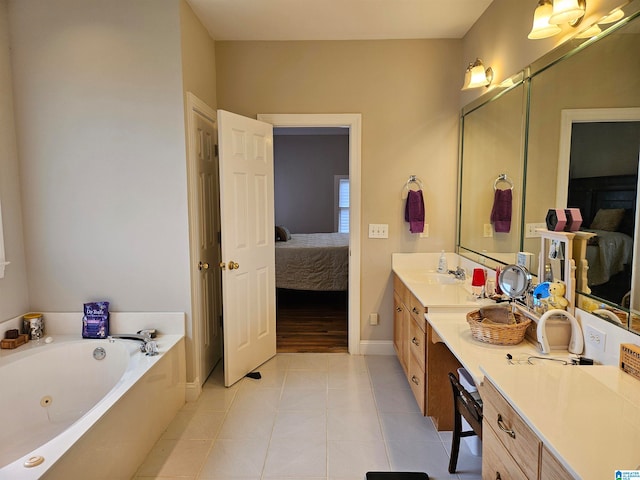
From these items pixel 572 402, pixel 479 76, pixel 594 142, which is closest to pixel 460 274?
pixel 479 76

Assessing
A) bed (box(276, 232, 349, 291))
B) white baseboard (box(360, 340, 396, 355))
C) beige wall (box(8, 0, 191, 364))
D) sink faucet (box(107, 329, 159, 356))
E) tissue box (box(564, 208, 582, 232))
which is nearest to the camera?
tissue box (box(564, 208, 582, 232))

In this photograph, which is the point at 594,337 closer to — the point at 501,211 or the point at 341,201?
the point at 501,211

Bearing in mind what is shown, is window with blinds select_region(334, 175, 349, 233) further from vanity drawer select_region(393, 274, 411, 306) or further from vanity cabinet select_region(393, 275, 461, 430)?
vanity cabinet select_region(393, 275, 461, 430)

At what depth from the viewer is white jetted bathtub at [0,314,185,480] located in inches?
65.6

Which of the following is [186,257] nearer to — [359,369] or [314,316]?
[359,369]

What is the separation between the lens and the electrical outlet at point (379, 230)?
3.42 metres

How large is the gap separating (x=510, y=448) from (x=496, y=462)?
148mm

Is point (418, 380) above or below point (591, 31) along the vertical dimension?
below

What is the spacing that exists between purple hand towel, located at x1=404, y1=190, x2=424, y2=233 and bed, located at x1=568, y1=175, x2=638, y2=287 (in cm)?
161

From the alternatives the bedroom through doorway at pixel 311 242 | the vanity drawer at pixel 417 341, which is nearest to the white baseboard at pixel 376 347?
the bedroom through doorway at pixel 311 242

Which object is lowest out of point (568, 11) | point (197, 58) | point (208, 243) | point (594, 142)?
point (208, 243)

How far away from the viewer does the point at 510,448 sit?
1222mm

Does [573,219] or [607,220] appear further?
[573,219]

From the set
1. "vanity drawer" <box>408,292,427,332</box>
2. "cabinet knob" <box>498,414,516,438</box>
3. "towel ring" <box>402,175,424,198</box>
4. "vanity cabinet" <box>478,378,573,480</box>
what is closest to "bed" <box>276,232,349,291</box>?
"towel ring" <box>402,175,424,198</box>
